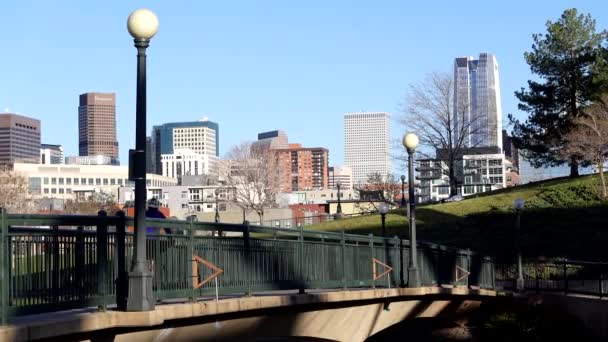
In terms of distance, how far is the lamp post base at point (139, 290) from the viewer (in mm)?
10766

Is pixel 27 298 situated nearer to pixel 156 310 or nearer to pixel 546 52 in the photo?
pixel 156 310

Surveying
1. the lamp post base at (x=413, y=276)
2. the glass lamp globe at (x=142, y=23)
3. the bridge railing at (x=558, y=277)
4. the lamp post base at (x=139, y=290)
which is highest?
the glass lamp globe at (x=142, y=23)

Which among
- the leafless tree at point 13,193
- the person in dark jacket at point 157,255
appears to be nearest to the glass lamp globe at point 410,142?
the person in dark jacket at point 157,255

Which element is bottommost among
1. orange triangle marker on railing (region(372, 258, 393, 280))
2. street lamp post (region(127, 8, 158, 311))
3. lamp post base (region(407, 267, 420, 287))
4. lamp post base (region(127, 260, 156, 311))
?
lamp post base (region(407, 267, 420, 287))

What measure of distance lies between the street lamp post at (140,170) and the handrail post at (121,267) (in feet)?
0.94

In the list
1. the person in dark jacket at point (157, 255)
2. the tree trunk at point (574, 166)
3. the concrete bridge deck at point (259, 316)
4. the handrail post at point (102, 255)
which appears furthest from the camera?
the tree trunk at point (574, 166)

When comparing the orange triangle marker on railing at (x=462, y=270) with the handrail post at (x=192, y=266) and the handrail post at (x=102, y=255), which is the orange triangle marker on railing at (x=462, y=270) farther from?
the handrail post at (x=102, y=255)

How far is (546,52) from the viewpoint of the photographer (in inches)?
2625

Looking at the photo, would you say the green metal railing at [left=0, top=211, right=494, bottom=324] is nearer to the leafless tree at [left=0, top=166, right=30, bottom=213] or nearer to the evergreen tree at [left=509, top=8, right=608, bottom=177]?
the evergreen tree at [left=509, top=8, right=608, bottom=177]

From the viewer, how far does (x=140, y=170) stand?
11094 mm

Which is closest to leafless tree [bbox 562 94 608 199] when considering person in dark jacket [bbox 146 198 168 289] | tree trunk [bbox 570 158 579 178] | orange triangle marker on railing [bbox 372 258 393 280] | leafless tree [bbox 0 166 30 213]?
tree trunk [bbox 570 158 579 178]

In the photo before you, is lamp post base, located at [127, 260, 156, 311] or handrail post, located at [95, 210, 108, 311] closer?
lamp post base, located at [127, 260, 156, 311]

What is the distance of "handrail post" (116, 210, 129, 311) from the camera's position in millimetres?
11125

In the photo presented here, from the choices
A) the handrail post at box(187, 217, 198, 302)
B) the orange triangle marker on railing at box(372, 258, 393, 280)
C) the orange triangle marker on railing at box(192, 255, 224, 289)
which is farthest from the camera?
the orange triangle marker on railing at box(372, 258, 393, 280)
